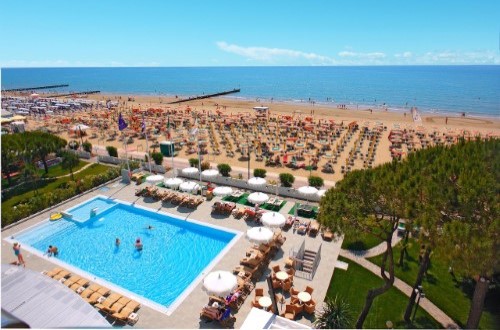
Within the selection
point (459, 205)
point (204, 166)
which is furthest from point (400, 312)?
point (204, 166)

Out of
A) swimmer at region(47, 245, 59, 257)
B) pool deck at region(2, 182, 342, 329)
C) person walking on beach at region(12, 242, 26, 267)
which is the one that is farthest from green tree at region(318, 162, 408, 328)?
person walking on beach at region(12, 242, 26, 267)

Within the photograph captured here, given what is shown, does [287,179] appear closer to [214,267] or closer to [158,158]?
[214,267]

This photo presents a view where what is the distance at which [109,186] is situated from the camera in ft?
90.7

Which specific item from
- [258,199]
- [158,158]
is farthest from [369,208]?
[158,158]

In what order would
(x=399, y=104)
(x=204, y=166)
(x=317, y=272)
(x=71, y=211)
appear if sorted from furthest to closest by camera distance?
(x=399, y=104)
(x=204, y=166)
(x=71, y=211)
(x=317, y=272)

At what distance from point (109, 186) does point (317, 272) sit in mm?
19453

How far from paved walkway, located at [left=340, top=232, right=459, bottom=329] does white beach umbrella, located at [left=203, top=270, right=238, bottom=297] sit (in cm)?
713

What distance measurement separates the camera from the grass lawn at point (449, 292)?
13.7 metres

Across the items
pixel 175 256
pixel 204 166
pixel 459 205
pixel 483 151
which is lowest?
pixel 175 256

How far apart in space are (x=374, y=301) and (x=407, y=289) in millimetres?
2017

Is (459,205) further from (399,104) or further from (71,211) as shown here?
(399,104)

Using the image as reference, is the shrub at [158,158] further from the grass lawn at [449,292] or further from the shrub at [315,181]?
the grass lawn at [449,292]

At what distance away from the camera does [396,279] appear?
52.6 ft

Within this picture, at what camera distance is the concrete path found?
13508 millimetres
